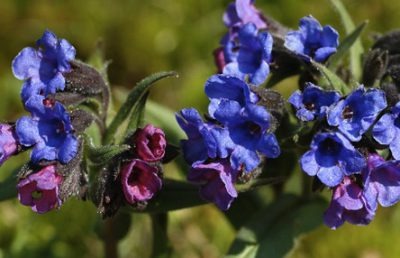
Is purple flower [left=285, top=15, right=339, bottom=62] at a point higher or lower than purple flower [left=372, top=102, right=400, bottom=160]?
higher

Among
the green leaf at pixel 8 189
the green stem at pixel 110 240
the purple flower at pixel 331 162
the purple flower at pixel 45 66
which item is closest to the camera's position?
the purple flower at pixel 331 162

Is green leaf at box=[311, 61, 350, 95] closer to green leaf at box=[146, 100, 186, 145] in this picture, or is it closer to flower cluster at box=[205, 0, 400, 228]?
flower cluster at box=[205, 0, 400, 228]

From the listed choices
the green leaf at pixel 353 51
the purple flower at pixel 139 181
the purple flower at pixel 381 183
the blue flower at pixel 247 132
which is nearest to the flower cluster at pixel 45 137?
the purple flower at pixel 139 181

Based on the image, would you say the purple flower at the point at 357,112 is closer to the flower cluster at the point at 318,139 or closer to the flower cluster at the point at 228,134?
the flower cluster at the point at 318,139

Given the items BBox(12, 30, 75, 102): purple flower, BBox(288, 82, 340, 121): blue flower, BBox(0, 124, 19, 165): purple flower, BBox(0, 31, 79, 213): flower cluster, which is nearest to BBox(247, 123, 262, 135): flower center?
BBox(288, 82, 340, 121): blue flower

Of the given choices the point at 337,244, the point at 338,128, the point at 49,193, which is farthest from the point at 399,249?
the point at 49,193
